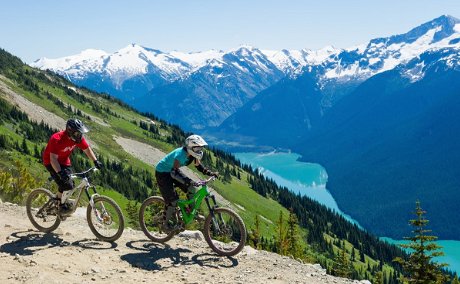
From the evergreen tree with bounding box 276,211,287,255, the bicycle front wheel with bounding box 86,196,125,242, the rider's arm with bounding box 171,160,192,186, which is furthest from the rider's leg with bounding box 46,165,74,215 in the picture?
the evergreen tree with bounding box 276,211,287,255

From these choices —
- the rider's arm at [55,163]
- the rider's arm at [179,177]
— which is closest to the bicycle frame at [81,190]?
the rider's arm at [55,163]

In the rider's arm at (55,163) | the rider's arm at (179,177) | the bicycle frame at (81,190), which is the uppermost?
the rider's arm at (179,177)

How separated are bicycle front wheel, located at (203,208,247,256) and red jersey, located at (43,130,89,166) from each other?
232 inches

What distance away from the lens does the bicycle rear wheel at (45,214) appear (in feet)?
61.0

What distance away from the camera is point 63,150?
17.7 metres

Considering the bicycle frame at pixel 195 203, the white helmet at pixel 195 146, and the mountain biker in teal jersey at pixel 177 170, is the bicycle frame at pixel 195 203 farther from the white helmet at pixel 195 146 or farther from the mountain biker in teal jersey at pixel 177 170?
the white helmet at pixel 195 146

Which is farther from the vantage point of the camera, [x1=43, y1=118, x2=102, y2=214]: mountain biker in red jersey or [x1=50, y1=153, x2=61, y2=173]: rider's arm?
[x1=50, y1=153, x2=61, y2=173]: rider's arm

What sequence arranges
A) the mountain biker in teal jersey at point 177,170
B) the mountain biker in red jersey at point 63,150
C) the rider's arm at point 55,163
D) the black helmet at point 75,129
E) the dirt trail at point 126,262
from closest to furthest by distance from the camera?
1. the dirt trail at point 126,262
2. the mountain biker in teal jersey at point 177,170
3. the black helmet at point 75,129
4. the mountain biker in red jersey at point 63,150
5. the rider's arm at point 55,163

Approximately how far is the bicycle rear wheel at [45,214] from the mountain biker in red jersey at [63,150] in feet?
3.33

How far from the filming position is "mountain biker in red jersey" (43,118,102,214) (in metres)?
Answer: 17.3

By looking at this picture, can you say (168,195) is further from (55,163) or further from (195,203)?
(55,163)

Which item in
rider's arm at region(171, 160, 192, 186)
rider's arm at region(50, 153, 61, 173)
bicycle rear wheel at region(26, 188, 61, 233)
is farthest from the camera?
bicycle rear wheel at region(26, 188, 61, 233)

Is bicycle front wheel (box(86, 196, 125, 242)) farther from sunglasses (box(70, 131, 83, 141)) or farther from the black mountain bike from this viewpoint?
sunglasses (box(70, 131, 83, 141))

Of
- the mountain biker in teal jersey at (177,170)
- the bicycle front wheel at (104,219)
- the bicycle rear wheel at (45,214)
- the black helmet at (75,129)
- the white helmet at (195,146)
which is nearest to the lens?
the white helmet at (195,146)
